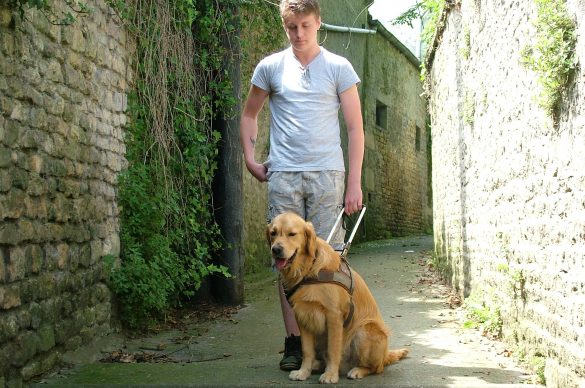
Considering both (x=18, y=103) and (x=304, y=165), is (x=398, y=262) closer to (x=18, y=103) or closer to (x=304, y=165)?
(x=304, y=165)

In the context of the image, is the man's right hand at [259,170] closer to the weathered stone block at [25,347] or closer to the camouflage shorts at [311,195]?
the camouflage shorts at [311,195]

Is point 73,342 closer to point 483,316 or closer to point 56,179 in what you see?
point 56,179

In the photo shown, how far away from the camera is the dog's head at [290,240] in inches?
143

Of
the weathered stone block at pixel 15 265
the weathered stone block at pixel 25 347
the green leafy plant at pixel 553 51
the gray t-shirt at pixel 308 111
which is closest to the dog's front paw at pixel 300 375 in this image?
the gray t-shirt at pixel 308 111

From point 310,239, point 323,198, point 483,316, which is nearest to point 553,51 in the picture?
point 323,198

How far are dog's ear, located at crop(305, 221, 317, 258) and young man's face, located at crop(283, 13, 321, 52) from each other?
1.05 metres

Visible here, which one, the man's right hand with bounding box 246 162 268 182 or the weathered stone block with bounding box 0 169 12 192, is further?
the man's right hand with bounding box 246 162 268 182

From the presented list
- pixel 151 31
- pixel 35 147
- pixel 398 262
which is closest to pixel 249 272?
pixel 398 262

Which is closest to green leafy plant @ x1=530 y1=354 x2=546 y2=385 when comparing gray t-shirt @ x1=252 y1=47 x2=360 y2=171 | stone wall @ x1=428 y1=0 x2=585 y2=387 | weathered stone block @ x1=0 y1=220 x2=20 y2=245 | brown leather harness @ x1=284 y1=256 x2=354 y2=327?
stone wall @ x1=428 y1=0 x2=585 y2=387

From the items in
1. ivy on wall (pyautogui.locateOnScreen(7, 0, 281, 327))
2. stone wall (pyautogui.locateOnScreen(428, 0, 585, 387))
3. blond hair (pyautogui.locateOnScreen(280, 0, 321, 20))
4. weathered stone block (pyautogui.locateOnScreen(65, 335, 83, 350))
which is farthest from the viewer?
ivy on wall (pyautogui.locateOnScreen(7, 0, 281, 327))

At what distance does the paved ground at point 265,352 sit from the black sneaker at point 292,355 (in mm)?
71

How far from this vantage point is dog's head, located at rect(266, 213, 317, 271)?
143 inches

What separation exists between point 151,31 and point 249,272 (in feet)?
13.3

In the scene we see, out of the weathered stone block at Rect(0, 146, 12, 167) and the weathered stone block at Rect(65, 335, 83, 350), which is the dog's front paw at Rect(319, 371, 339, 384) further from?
the weathered stone block at Rect(0, 146, 12, 167)
